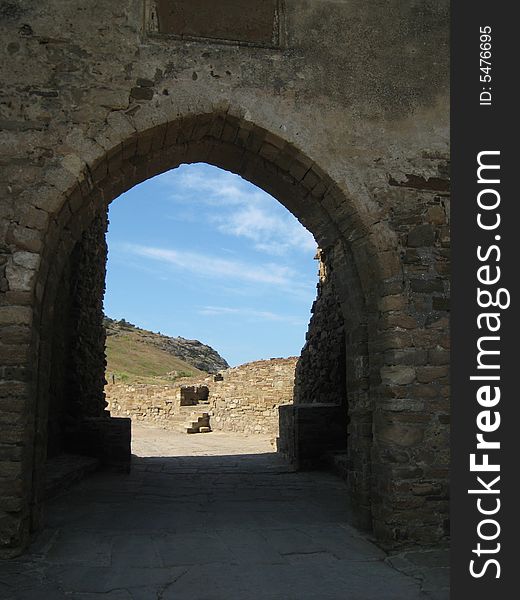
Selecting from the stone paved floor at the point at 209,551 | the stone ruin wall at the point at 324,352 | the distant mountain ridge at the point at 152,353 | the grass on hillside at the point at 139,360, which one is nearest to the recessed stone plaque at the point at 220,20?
the stone paved floor at the point at 209,551

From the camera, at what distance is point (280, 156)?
4906mm

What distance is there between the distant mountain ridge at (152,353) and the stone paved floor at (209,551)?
25269mm

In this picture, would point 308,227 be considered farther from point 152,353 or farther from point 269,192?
point 152,353

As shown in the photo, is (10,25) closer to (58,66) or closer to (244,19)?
(58,66)

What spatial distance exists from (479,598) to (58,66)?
441 centimetres

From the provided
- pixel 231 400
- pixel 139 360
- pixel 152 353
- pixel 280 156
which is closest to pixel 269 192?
pixel 280 156

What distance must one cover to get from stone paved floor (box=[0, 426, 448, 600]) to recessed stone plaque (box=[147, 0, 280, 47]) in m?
3.84

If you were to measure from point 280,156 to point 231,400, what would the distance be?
45.1 feet

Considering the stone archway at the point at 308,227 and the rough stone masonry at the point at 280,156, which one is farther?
the stone archway at the point at 308,227

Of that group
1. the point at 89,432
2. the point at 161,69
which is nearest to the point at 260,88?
the point at 161,69

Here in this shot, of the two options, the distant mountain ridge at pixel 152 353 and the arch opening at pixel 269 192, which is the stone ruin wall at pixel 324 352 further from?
the distant mountain ridge at pixel 152 353

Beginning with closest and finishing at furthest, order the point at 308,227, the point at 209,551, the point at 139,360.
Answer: the point at 209,551 < the point at 308,227 < the point at 139,360

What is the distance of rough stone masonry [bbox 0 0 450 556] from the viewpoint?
430 centimetres

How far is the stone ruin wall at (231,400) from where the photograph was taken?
679 inches
